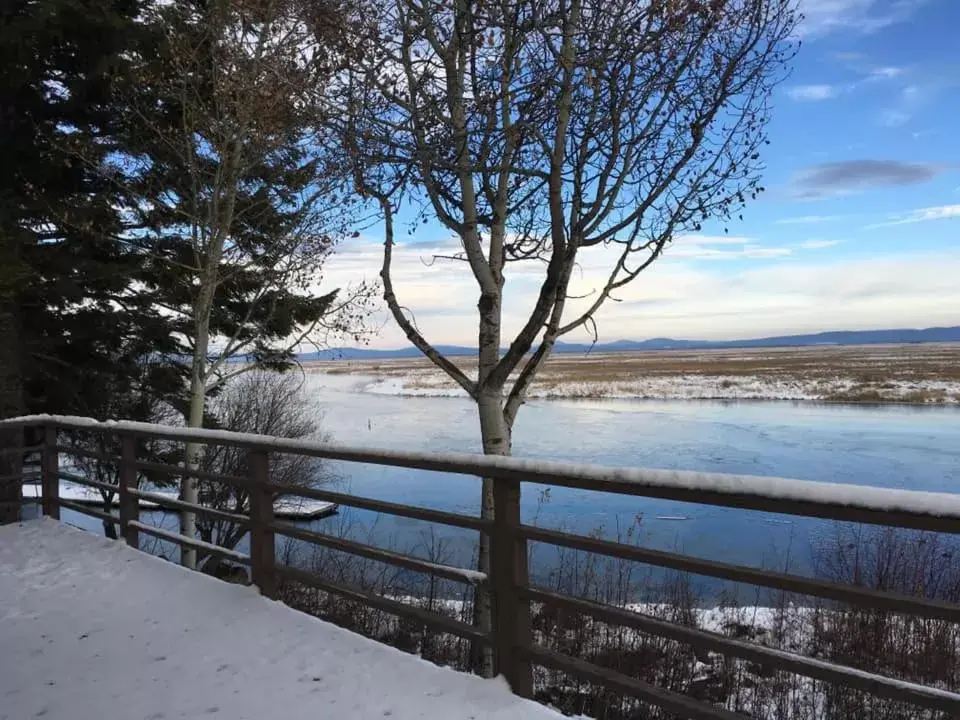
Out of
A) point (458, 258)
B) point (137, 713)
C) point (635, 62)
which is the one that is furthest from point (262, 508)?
point (635, 62)

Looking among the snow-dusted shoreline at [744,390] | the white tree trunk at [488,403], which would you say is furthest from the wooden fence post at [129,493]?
the snow-dusted shoreline at [744,390]

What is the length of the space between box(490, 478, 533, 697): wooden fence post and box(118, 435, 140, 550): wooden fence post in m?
3.80

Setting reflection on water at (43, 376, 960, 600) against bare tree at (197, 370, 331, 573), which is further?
bare tree at (197, 370, 331, 573)

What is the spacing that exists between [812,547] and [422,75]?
33.2ft

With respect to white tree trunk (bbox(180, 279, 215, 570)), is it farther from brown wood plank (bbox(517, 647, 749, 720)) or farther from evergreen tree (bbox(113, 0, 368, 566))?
brown wood plank (bbox(517, 647, 749, 720))

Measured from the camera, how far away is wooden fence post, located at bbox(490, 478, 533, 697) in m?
3.34

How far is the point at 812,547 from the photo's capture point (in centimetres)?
1209

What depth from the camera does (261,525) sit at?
181 inches

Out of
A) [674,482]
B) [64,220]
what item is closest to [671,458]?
[64,220]

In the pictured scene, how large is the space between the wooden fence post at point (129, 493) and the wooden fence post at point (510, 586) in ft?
12.5

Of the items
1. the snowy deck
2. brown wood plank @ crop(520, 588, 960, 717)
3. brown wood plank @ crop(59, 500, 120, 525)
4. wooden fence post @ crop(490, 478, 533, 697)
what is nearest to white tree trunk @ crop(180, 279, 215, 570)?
brown wood plank @ crop(59, 500, 120, 525)

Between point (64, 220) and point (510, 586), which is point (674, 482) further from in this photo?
point (64, 220)

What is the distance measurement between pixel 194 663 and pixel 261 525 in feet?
3.33

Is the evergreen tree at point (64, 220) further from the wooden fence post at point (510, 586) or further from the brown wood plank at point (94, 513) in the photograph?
the wooden fence post at point (510, 586)
